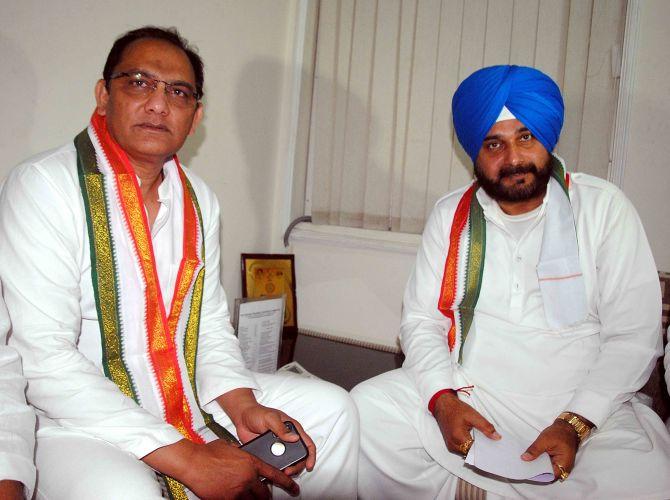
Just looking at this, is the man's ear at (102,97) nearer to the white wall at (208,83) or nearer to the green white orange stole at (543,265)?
the white wall at (208,83)

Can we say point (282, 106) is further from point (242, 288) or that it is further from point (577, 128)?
point (577, 128)

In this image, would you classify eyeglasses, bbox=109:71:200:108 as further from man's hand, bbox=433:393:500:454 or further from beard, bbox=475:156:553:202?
man's hand, bbox=433:393:500:454

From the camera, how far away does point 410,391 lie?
1.71m

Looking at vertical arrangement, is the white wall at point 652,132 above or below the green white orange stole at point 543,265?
above

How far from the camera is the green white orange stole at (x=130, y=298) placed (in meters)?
1.30

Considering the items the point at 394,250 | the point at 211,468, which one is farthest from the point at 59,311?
the point at 394,250

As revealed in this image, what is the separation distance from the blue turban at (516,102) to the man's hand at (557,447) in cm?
91

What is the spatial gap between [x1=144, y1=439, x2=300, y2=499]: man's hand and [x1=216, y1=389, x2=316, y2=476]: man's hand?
0.40 feet

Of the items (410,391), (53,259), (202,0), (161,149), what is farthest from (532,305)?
(202,0)

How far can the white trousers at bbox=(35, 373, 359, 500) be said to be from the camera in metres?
0.98

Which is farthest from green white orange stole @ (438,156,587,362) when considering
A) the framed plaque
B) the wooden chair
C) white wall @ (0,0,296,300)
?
white wall @ (0,0,296,300)

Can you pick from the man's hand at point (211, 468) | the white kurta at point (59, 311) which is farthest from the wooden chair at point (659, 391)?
the white kurta at point (59, 311)

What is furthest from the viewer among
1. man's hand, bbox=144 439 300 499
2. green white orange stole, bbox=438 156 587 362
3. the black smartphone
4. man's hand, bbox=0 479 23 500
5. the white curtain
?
the white curtain

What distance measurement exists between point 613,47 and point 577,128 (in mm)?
407
